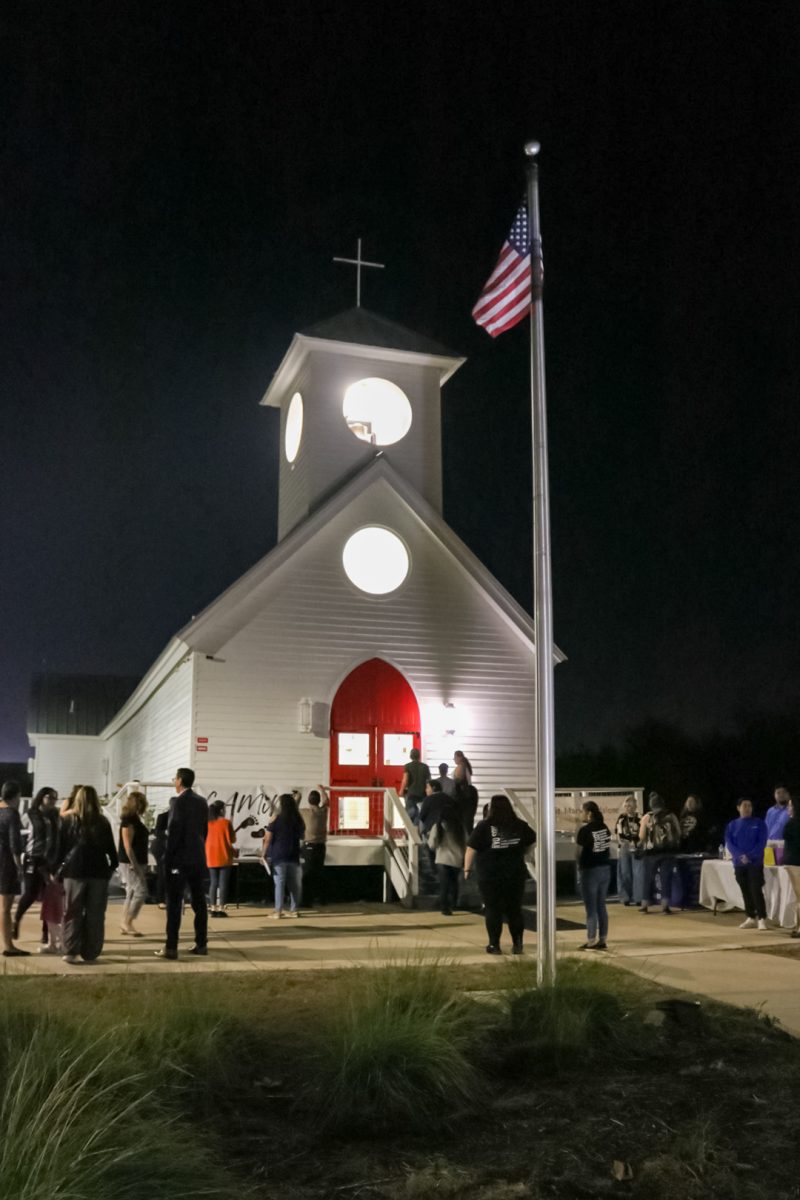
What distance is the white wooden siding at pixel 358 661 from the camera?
749 inches

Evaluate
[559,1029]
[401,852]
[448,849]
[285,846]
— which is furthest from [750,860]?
[559,1029]

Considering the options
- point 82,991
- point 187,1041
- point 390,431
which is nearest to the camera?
point 187,1041

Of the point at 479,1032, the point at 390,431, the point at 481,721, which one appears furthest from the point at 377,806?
the point at 479,1032

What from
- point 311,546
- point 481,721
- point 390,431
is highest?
point 390,431

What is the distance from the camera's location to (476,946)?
463 inches

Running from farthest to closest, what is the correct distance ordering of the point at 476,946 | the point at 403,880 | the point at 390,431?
the point at 390,431
the point at 403,880
the point at 476,946

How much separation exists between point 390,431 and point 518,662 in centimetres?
575

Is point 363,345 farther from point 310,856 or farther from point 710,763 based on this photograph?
point 710,763

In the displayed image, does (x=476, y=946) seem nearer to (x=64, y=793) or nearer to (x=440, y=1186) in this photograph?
(x=440, y=1186)

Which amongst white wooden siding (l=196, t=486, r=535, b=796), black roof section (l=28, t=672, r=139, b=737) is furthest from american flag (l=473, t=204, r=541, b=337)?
black roof section (l=28, t=672, r=139, b=737)

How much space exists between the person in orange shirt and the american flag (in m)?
7.80

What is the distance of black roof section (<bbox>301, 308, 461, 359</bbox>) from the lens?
2259 cm

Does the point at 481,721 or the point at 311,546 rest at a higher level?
the point at 311,546

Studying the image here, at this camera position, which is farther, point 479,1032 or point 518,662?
point 518,662
